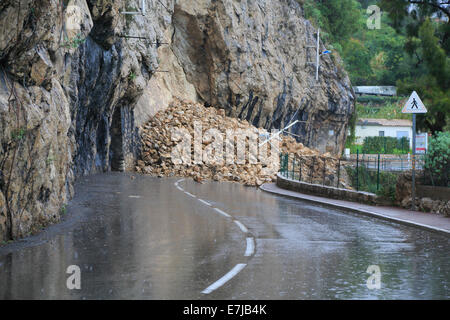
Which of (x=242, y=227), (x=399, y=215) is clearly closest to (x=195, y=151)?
(x=399, y=215)

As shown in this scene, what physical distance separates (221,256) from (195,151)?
32001 millimetres

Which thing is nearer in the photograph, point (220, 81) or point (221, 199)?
point (221, 199)

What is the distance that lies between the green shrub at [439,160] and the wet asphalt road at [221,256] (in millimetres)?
2319

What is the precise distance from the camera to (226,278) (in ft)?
29.4

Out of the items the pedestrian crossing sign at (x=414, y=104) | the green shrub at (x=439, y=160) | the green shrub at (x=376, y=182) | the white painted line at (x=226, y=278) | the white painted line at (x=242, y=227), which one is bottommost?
the white painted line at (x=242, y=227)

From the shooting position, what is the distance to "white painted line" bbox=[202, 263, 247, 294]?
26.8 ft

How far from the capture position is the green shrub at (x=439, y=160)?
1791 centimetres

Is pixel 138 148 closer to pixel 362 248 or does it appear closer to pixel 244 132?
pixel 244 132

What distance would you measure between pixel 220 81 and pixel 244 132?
917 centimetres

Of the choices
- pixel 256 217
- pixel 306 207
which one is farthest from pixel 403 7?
pixel 256 217

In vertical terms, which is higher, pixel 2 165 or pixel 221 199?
pixel 2 165

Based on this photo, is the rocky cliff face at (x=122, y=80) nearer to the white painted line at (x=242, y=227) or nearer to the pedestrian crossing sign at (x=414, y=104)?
the white painted line at (x=242, y=227)

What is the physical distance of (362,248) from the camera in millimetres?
12266

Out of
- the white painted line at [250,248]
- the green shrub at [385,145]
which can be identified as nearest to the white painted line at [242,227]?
the white painted line at [250,248]
